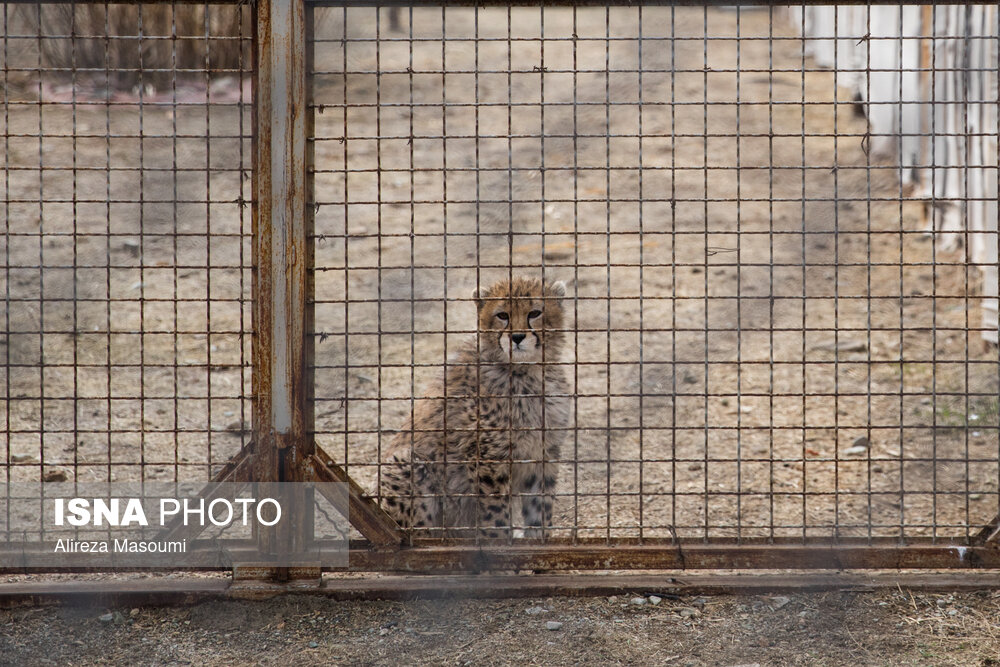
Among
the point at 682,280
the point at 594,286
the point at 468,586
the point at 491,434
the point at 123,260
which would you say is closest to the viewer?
the point at 468,586

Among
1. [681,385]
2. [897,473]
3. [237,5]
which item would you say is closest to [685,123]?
[681,385]

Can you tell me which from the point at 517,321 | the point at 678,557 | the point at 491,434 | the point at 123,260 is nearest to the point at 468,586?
the point at 678,557

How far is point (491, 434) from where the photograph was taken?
4.21m

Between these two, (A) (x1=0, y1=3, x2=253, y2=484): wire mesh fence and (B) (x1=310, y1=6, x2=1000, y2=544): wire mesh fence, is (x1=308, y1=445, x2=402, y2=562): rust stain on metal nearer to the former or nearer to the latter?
(B) (x1=310, y1=6, x2=1000, y2=544): wire mesh fence

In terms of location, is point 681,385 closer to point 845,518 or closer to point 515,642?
point 845,518

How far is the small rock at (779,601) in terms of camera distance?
335 centimetres

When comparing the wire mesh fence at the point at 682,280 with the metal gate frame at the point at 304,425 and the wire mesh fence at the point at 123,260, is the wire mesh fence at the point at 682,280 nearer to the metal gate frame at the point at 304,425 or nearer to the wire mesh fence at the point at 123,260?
the metal gate frame at the point at 304,425

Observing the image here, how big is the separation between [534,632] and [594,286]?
4783 millimetres

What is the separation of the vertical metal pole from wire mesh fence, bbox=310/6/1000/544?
138 mm

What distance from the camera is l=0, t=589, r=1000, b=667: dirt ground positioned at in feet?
10.0

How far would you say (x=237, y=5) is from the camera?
3197 mm

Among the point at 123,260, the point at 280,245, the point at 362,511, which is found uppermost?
the point at 123,260

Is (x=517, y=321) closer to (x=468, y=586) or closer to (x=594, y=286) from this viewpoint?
(x=468, y=586)

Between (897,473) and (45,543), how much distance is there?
3.84 meters
